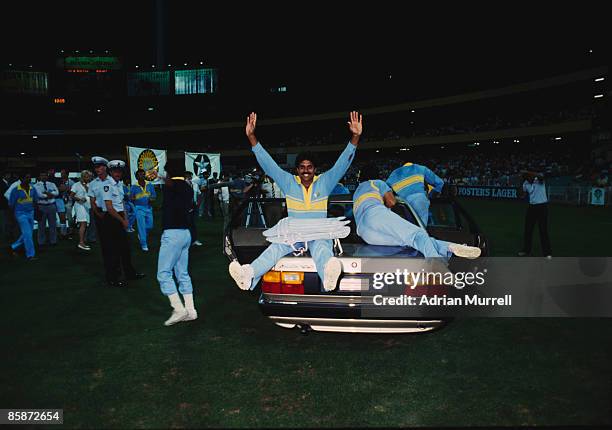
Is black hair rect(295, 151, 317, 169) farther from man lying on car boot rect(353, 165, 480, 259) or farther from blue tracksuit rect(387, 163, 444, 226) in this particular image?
blue tracksuit rect(387, 163, 444, 226)

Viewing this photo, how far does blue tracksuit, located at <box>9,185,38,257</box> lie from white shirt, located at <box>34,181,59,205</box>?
3.62 ft

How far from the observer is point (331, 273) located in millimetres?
3787

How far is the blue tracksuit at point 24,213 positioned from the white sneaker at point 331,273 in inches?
304

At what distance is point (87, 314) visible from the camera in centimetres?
563

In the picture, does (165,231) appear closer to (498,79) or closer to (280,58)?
(498,79)

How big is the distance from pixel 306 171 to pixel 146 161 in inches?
334

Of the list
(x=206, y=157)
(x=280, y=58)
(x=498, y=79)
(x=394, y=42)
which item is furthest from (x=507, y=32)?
(x=206, y=157)

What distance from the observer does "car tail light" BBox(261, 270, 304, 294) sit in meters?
4.07

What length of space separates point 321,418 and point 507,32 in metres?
52.3

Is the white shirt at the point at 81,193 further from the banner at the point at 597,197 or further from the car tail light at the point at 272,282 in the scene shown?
the banner at the point at 597,197

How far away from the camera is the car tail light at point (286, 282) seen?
4066mm

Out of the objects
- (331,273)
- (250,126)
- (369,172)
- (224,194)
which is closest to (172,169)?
(250,126)

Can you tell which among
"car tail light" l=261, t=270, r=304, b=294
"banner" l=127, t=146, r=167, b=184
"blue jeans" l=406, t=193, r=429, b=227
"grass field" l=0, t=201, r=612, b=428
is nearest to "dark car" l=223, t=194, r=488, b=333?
"car tail light" l=261, t=270, r=304, b=294

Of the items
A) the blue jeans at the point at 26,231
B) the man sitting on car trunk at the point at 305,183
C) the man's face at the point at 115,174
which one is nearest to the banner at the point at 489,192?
the man's face at the point at 115,174
